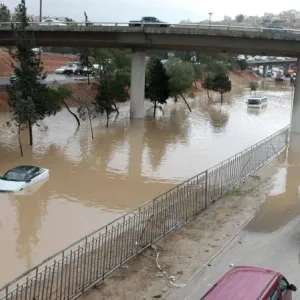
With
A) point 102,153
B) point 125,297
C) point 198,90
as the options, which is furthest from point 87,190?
point 198,90

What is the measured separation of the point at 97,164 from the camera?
25.4 meters

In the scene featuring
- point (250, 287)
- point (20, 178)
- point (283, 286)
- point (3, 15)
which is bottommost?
point (20, 178)

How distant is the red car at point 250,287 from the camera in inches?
294

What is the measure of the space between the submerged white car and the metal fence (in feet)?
18.8

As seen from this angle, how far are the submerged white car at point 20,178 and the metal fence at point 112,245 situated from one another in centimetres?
572

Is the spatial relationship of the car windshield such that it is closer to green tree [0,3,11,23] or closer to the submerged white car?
the submerged white car

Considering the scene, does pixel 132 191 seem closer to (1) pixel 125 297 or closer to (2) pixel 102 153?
(2) pixel 102 153

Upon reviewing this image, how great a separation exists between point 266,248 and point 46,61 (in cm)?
7039

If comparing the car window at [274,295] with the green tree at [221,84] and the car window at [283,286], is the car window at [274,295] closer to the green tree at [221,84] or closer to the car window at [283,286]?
the car window at [283,286]

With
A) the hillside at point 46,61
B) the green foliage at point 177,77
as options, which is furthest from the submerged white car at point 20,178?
the hillside at point 46,61

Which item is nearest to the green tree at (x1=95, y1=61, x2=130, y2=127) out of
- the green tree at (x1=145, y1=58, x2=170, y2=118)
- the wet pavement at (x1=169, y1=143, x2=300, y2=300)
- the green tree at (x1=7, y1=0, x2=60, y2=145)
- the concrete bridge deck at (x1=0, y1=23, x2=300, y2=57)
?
A: the green tree at (x1=145, y1=58, x2=170, y2=118)

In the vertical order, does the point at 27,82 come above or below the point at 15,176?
above

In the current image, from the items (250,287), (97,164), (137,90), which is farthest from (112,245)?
(137,90)

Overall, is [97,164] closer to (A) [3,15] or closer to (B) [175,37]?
(B) [175,37]
